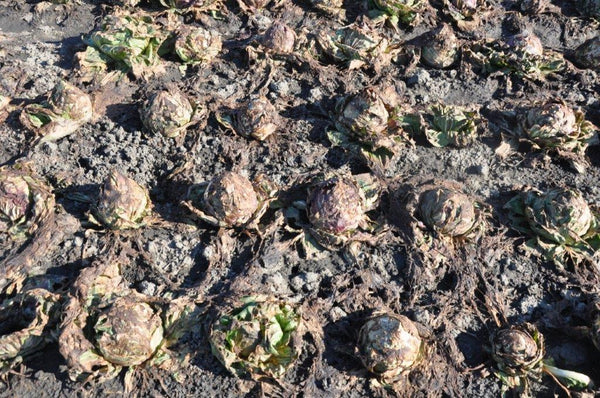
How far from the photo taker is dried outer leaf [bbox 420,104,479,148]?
4.64m

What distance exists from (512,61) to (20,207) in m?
4.80

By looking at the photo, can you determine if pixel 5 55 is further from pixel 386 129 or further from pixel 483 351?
pixel 483 351

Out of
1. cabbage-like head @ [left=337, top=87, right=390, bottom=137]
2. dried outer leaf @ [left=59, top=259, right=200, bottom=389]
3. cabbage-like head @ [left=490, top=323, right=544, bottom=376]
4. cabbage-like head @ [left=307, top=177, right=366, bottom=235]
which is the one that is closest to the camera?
dried outer leaf @ [left=59, top=259, right=200, bottom=389]

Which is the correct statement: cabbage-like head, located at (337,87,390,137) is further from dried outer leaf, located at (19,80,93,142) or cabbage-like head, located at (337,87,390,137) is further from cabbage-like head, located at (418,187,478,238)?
dried outer leaf, located at (19,80,93,142)

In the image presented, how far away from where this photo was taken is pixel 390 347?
3330 mm

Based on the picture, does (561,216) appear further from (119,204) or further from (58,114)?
(58,114)

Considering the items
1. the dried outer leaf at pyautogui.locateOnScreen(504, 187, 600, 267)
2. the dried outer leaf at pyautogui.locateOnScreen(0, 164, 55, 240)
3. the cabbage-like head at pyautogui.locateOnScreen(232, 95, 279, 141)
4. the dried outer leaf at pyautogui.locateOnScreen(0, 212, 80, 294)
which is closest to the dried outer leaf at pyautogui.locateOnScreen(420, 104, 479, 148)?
the dried outer leaf at pyautogui.locateOnScreen(504, 187, 600, 267)

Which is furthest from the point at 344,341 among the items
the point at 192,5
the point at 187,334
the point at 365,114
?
the point at 192,5

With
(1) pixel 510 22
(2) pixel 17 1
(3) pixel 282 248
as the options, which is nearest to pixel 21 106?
(2) pixel 17 1

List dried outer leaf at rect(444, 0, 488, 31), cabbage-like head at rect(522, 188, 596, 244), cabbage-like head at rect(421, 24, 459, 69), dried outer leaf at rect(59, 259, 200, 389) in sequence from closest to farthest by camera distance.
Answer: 1. dried outer leaf at rect(59, 259, 200, 389)
2. cabbage-like head at rect(522, 188, 596, 244)
3. cabbage-like head at rect(421, 24, 459, 69)
4. dried outer leaf at rect(444, 0, 488, 31)

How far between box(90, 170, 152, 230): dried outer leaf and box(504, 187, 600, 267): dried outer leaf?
313 cm

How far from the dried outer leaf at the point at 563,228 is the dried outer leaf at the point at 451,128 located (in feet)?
2.80

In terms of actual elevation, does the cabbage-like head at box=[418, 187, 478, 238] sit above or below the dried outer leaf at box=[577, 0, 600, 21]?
below

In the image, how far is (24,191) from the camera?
386cm
